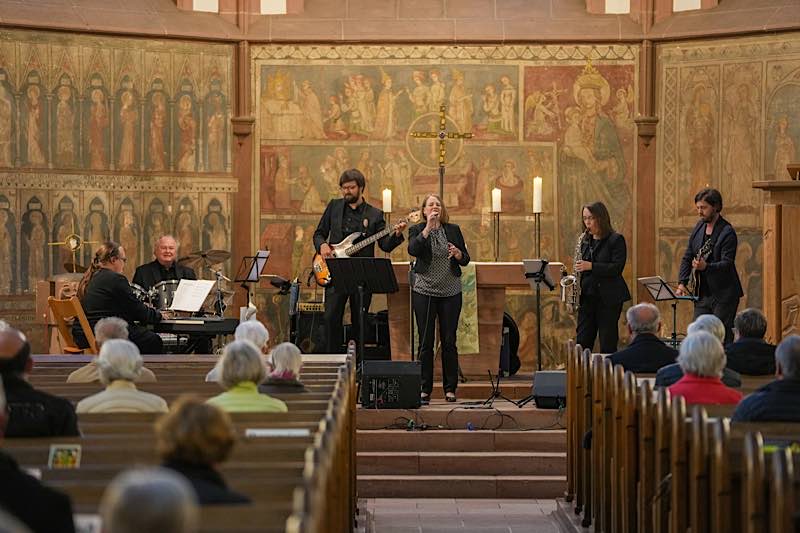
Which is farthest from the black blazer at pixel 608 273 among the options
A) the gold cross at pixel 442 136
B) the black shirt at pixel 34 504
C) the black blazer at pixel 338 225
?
Result: the black shirt at pixel 34 504

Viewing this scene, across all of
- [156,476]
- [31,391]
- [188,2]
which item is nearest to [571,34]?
[188,2]

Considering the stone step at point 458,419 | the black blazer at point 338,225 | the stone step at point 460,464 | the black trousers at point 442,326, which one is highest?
the black blazer at point 338,225

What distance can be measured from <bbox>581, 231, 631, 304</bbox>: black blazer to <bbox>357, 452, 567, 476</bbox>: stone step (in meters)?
1.59

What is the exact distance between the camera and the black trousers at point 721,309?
1154cm

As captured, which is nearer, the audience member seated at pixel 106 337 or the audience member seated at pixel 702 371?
the audience member seated at pixel 702 371

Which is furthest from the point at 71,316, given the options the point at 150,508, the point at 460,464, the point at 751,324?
the point at 150,508

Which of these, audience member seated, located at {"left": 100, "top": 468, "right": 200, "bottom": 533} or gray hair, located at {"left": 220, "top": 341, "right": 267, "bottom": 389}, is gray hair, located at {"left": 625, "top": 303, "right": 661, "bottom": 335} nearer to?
gray hair, located at {"left": 220, "top": 341, "right": 267, "bottom": 389}

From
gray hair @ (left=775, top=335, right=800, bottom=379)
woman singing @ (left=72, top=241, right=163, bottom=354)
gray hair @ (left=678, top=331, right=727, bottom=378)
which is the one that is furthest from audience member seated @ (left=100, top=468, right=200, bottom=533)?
woman singing @ (left=72, top=241, right=163, bottom=354)

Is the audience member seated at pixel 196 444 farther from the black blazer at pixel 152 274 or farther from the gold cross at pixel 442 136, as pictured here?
the gold cross at pixel 442 136

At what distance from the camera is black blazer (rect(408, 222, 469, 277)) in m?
11.8

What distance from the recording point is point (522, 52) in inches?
645

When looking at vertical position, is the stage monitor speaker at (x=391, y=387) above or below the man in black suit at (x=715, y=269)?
below

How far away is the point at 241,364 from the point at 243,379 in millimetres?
86

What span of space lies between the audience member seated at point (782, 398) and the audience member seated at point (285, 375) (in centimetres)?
244
